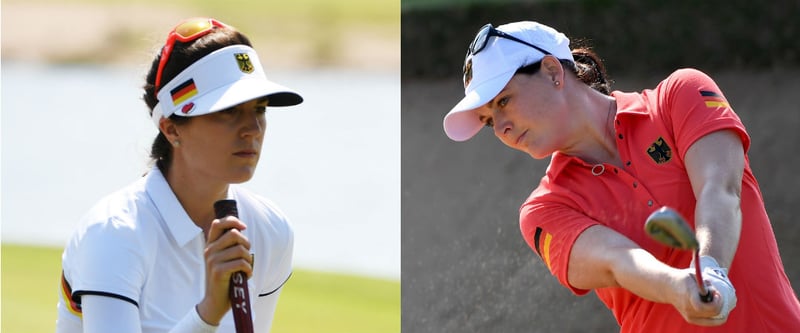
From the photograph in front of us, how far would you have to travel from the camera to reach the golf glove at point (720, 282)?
1774mm

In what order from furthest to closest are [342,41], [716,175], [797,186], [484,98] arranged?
[342,41] < [797,186] < [484,98] < [716,175]

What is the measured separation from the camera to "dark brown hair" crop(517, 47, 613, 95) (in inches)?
87.4

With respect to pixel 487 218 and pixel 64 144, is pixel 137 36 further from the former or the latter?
pixel 487 218

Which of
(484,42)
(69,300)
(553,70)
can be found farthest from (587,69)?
(69,300)

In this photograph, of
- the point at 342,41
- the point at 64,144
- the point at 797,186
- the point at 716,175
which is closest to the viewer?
the point at 716,175

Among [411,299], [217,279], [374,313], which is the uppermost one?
[217,279]

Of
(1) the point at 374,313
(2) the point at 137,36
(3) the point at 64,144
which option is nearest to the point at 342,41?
(2) the point at 137,36

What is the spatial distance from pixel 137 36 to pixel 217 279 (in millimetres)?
8634

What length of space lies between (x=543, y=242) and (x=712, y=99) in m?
0.41

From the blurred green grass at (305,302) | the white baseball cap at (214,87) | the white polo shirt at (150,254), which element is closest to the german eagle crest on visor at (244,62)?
the white baseball cap at (214,87)

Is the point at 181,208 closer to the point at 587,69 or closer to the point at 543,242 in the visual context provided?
the point at 543,242

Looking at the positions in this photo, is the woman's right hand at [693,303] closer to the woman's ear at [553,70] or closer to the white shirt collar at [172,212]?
the woman's ear at [553,70]

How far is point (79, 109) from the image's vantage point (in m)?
8.82

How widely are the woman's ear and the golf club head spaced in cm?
57
